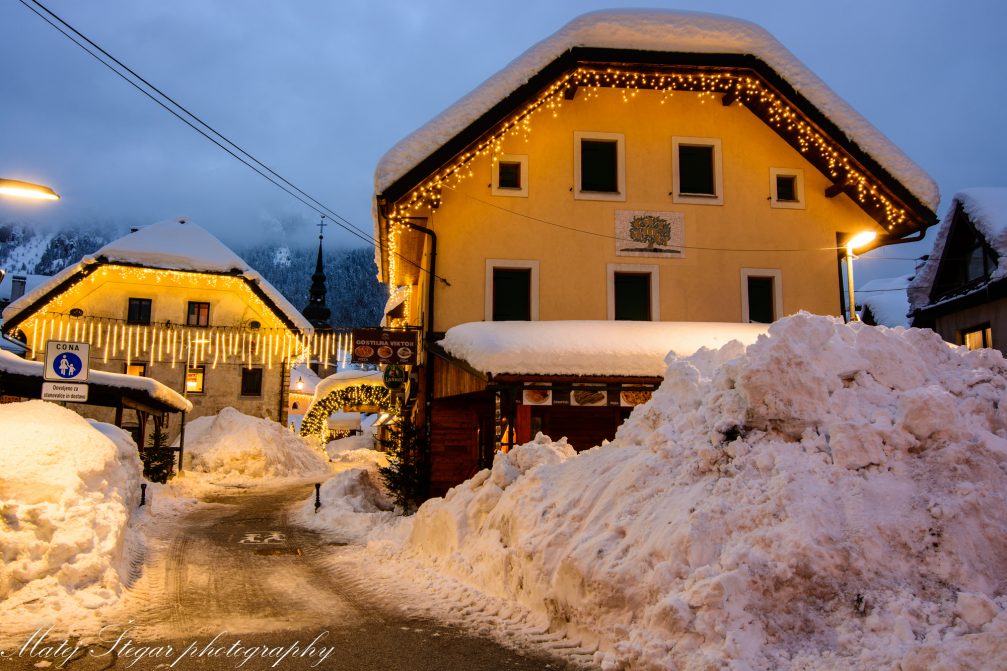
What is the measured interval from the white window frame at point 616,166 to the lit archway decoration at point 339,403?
18874 mm

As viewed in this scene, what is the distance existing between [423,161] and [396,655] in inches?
435

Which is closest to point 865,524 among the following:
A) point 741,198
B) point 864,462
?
point 864,462

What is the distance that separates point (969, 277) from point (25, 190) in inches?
1003

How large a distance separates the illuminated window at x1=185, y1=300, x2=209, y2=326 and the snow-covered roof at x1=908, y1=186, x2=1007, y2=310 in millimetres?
29637

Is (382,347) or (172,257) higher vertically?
(172,257)

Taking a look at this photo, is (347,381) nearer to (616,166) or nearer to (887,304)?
(616,166)

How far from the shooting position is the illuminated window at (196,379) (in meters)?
34.9

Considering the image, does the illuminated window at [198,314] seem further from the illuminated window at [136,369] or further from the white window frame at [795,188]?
the white window frame at [795,188]

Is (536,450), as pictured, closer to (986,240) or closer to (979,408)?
(979,408)

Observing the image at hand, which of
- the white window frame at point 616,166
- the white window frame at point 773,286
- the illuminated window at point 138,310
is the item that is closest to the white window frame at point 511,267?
the white window frame at point 616,166

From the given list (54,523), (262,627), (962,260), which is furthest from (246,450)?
(962,260)

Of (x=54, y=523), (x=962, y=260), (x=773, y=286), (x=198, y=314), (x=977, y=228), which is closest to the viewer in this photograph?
(x=54, y=523)

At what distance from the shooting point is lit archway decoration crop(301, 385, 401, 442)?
34.6m

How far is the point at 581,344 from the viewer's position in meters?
13.8
